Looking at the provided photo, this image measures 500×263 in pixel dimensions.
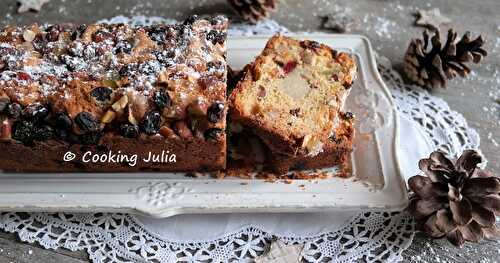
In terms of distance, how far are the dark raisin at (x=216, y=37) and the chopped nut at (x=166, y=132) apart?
40 cm

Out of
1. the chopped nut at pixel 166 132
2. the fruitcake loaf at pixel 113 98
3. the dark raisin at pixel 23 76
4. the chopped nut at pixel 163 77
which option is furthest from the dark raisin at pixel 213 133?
the dark raisin at pixel 23 76

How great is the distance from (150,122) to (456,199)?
43.6 inches

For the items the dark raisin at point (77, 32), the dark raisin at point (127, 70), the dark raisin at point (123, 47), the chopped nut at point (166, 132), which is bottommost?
the chopped nut at point (166, 132)

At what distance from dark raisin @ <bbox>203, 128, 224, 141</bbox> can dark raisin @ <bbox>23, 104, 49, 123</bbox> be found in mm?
545

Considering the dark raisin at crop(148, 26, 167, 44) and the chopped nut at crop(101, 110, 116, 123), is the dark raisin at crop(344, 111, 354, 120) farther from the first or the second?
the chopped nut at crop(101, 110, 116, 123)

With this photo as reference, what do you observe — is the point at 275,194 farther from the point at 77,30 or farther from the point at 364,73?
the point at 77,30

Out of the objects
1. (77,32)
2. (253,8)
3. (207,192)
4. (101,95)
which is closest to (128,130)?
(101,95)

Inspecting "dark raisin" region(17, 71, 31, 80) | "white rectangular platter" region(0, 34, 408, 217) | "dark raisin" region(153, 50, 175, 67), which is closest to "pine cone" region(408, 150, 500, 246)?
"white rectangular platter" region(0, 34, 408, 217)

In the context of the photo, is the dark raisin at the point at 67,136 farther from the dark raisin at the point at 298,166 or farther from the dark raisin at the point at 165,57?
the dark raisin at the point at 298,166

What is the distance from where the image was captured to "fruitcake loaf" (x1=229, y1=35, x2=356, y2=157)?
7.06 ft

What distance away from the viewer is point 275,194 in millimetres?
2158

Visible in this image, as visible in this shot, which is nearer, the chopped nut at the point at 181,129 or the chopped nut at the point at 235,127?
the chopped nut at the point at 181,129

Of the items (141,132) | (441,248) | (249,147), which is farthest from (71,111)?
(441,248)

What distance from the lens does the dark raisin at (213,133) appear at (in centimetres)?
207
